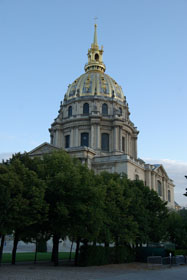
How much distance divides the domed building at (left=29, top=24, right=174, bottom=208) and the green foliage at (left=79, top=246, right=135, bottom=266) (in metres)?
33.3

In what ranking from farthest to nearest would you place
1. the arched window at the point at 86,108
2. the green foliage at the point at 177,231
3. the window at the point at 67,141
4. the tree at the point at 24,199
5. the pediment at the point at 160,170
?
the arched window at the point at 86,108, the window at the point at 67,141, the pediment at the point at 160,170, the green foliage at the point at 177,231, the tree at the point at 24,199

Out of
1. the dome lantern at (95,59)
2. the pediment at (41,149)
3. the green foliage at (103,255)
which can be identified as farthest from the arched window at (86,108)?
the green foliage at (103,255)

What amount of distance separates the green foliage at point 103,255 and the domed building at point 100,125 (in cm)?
3325

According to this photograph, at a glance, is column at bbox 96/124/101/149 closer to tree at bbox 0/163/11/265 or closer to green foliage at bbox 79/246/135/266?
green foliage at bbox 79/246/135/266

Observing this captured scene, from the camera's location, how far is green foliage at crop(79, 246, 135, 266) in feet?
92.2

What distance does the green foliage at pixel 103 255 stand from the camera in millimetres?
28094

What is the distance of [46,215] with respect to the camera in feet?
80.4

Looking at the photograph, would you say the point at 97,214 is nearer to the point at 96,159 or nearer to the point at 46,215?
the point at 46,215

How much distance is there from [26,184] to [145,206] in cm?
1792

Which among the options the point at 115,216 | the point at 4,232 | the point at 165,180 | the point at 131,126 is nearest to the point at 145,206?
the point at 115,216

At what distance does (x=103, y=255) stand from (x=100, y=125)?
154ft

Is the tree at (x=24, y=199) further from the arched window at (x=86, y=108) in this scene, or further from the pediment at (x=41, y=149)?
the arched window at (x=86, y=108)

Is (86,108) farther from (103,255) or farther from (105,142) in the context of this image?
(103,255)

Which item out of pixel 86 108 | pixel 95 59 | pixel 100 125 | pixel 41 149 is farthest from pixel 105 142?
pixel 95 59
